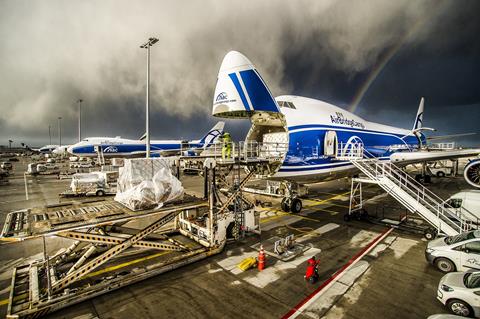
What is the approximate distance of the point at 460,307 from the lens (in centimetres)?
742

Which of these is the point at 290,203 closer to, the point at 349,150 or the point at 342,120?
the point at 349,150

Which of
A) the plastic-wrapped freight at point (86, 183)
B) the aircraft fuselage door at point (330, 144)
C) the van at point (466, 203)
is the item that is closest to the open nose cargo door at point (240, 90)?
the aircraft fuselage door at point (330, 144)

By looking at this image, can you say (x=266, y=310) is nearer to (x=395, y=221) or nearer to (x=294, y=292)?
(x=294, y=292)

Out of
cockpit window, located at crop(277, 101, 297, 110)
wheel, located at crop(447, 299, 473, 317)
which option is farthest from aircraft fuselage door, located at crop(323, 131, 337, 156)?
wheel, located at crop(447, 299, 473, 317)

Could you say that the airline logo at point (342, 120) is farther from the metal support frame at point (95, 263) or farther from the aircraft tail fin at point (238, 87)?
the metal support frame at point (95, 263)

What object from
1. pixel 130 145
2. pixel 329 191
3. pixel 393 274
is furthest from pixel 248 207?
pixel 130 145

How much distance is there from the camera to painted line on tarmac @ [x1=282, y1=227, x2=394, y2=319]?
771cm

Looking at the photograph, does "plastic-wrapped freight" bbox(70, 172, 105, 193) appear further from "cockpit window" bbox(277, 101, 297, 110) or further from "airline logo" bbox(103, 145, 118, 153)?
"airline logo" bbox(103, 145, 118, 153)

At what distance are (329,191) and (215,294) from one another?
24123mm

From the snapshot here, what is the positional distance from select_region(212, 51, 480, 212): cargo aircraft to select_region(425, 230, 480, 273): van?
26.6 feet

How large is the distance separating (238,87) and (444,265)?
12.9 metres

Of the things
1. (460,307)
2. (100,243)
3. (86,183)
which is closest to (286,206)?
(460,307)

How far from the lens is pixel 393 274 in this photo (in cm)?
1005

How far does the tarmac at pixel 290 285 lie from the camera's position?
7.80 m
